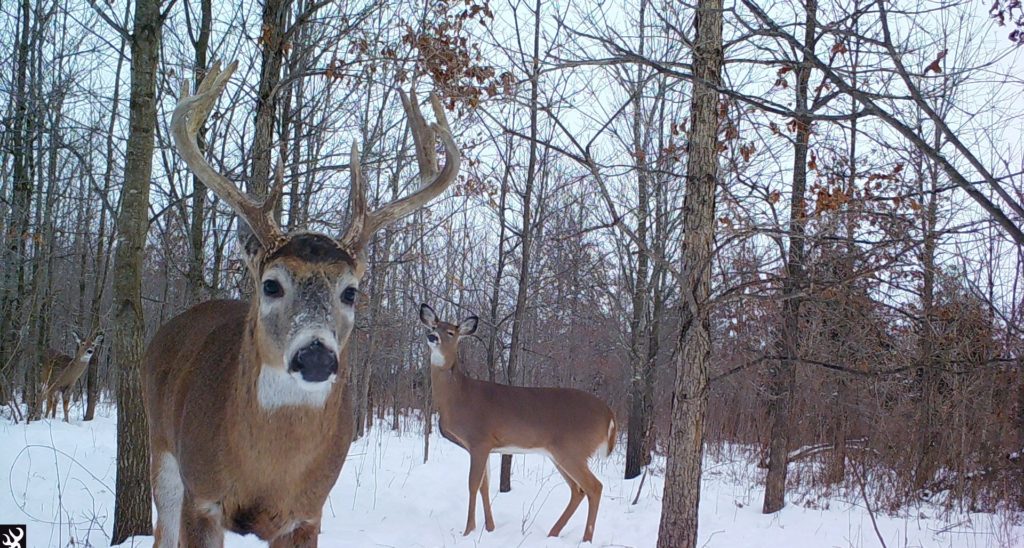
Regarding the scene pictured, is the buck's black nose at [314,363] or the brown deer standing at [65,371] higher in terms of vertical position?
the buck's black nose at [314,363]

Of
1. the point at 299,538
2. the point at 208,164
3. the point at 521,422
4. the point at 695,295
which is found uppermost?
the point at 208,164

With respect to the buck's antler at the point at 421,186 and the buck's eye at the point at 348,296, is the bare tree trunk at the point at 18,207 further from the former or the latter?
the buck's eye at the point at 348,296

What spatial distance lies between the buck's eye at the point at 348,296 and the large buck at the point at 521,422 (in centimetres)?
629

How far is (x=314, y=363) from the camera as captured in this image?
114 inches

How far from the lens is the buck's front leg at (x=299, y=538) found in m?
3.71

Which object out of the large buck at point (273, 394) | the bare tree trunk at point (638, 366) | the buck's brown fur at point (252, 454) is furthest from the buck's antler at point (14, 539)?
the bare tree trunk at point (638, 366)

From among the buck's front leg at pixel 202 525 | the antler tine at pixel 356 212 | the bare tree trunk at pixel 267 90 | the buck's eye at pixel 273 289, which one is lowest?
the buck's front leg at pixel 202 525

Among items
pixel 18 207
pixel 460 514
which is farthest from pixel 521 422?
pixel 18 207

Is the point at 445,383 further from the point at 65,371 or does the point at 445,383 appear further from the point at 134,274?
the point at 65,371

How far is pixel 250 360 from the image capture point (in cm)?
354

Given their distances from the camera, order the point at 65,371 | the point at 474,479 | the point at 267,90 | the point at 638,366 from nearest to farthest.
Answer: the point at 267,90, the point at 474,479, the point at 638,366, the point at 65,371

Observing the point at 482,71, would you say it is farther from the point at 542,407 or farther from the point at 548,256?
the point at 548,256

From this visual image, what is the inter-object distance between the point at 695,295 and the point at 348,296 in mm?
2383

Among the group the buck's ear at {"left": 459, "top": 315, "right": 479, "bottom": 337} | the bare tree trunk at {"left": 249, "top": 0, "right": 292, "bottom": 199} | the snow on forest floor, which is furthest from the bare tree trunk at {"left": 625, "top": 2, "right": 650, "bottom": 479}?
the bare tree trunk at {"left": 249, "top": 0, "right": 292, "bottom": 199}
